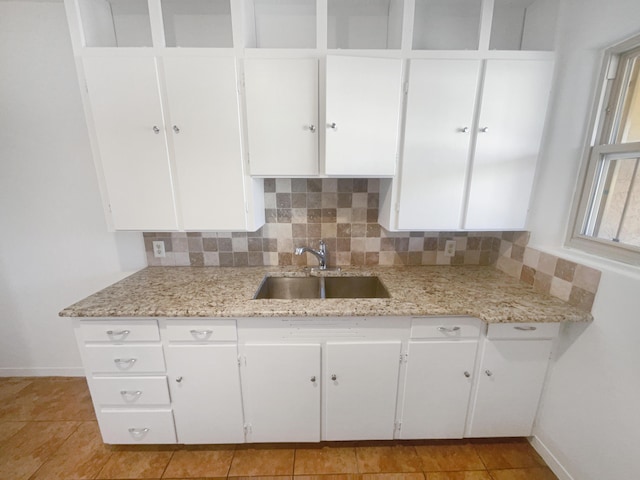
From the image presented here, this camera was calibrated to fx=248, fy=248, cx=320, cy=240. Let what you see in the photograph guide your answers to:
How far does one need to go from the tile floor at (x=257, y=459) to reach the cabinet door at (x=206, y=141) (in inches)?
52.4

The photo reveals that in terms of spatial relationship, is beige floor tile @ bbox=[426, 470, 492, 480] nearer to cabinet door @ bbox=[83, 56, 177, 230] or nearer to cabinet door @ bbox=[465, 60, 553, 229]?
cabinet door @ bbox=[465, 60, 553, 229]

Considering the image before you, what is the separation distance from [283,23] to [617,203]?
2.06 m

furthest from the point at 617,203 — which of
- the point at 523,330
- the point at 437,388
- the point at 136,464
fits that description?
the point at 136,464

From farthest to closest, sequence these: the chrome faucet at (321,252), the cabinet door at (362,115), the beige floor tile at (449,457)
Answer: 1. the chrome faucet at (321,252)
2. the beige floor tile at (449,457)
3. the cabinet door at (362,115)

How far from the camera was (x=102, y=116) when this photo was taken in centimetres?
130

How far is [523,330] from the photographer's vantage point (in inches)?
51.0

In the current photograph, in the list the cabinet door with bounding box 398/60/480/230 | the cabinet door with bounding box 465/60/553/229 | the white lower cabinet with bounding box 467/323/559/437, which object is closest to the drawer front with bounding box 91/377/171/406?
the cabinet door with bounding box 398/60/480/230

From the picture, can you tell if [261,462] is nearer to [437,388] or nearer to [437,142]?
[437,388]

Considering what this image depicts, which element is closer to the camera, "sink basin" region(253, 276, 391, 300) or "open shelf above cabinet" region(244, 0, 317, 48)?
"open shelf above cabinet" region(244, 0, 317, 48)

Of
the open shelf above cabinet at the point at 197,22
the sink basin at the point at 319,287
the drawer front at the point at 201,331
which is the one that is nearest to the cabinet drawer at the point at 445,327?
the sink basin at the point at 319,287

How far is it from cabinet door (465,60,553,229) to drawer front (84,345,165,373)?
1899mm

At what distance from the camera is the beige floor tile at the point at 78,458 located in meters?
1.34

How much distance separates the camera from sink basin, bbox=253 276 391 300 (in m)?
1.71

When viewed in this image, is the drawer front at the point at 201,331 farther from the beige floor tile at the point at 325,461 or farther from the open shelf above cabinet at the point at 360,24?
the open shelf above cabinet at the point at 360,24
